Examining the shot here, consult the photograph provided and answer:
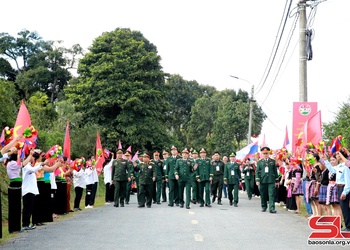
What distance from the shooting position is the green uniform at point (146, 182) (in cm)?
2122

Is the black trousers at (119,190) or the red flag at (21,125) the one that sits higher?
the red flag at (21,125)

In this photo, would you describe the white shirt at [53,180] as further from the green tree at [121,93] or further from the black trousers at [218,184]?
the green tree at [121,93]

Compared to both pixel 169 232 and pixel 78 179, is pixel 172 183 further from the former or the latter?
pixel 169 232

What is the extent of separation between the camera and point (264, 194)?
1967 cm

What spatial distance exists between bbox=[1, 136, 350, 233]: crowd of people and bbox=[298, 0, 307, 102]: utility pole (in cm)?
241

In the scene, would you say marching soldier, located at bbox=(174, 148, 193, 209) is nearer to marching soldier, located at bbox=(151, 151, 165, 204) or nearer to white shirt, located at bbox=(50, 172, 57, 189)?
marching soldier, located at bbox=(151, 151, 165, 204)

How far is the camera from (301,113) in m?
19.7

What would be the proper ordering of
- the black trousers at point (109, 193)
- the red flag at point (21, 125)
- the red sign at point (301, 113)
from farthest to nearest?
the black trousers at point (109, 193) → the red sign at point (301, 113) → the red flag at point (21, 125)

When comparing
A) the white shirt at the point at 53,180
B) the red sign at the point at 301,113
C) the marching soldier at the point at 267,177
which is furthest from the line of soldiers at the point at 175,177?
the white shirt at the point at 53,180

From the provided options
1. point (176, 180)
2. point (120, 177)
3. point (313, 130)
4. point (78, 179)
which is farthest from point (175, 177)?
point (313, 130)

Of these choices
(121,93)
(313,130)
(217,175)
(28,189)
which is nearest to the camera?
(28,189)

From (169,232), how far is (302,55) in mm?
10252

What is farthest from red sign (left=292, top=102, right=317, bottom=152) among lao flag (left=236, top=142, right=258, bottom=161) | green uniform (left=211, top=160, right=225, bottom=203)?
Answer: lao flag (left=236, top=142, right=258, bottom=161)

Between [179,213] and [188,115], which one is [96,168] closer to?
[179,213]
